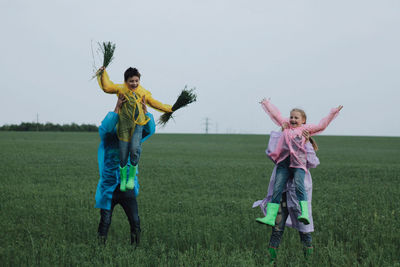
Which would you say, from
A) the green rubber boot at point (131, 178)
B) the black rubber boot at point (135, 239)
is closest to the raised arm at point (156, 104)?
the green rubber boot at point (131, 178)

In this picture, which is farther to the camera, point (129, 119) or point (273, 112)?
point (273, 112)

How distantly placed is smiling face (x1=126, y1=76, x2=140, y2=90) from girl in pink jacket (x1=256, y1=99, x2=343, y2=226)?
201 centimetres

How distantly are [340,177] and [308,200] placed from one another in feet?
43.9

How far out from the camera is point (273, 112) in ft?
17.7

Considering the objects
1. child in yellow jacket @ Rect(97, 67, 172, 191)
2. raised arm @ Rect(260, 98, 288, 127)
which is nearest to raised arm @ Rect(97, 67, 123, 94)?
child in yellow jacket @ Rect(97, 67, 172, 191)

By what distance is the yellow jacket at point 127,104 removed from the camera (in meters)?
5.18

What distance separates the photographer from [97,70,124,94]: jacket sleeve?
5.38 metres

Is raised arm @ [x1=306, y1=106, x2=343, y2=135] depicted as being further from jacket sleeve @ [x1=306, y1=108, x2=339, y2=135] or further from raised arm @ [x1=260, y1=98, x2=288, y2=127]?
raised arm @ [x1=260, y1=98, x2=288, y2=127]

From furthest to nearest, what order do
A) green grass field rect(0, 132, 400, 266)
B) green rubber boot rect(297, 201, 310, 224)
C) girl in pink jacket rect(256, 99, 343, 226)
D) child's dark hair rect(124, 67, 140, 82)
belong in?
green grass field rect(0, 132, 400, 266) < child's dark hair rect(124, 67, 140, 82) < girl in pink jacket rect(256, 99, 343, 226) < green rubber boot rect(297, 201, 310, 224)

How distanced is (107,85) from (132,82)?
398mm

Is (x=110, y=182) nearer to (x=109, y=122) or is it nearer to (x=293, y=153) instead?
(x=109, y=122)

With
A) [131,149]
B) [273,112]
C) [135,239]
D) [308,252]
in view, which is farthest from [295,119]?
[135,239]

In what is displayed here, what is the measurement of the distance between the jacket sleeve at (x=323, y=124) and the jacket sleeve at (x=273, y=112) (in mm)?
371

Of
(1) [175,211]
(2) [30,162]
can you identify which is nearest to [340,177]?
(1) [175,211]
